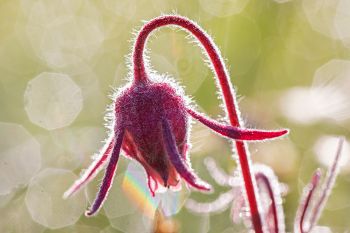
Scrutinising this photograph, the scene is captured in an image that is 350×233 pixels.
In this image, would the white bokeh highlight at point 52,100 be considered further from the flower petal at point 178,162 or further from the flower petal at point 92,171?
the flower petal at point 178,162

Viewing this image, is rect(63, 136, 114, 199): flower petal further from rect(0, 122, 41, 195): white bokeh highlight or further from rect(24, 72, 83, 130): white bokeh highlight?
rect(24, 72, 83, 130): white bokeh highlight

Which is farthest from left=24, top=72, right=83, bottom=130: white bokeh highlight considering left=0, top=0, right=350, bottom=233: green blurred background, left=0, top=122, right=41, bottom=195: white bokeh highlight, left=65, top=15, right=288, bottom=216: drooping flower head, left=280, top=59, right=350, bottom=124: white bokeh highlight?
left=65, top=15, right=288, bottom=216: drooping flower head

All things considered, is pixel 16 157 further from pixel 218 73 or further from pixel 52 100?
pixel 218 73

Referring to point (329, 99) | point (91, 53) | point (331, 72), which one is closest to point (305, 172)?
point (329, 99)

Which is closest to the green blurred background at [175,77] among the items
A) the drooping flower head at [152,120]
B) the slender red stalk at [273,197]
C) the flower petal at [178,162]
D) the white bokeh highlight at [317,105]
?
the white bokeh highlight at [317,105]

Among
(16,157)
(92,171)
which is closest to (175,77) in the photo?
(16,157)

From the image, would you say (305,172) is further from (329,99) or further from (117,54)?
(117,54)
